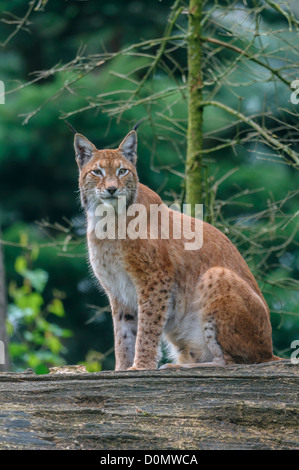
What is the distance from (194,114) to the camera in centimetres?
761

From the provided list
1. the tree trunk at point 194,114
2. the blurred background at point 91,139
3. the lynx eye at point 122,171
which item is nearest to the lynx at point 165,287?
the lynx eye at point 122,171

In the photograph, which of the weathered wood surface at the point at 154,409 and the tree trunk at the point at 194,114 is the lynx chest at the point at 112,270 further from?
the tree trunk at the point at 194,114

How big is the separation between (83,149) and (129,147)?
353 mm

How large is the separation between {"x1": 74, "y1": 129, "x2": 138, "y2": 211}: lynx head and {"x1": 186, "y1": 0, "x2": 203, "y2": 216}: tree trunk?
1240 millimetres

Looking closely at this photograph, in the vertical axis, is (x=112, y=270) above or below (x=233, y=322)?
above

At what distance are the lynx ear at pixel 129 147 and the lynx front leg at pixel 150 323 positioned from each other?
1004 mm

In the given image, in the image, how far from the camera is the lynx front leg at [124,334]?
6363 mm

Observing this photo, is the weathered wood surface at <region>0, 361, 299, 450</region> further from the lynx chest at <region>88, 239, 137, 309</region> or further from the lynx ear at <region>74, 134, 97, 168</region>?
the lynx ear at <region>74, 134, 97, 168</region>

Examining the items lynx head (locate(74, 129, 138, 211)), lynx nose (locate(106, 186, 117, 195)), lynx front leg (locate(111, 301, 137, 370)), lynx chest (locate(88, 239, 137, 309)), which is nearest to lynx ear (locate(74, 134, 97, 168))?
lynx head (locate(74, 129, 138, 211))

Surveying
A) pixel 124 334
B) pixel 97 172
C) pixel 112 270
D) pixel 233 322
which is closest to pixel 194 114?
pixel 97 172

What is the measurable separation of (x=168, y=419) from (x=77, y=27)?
1128 cm

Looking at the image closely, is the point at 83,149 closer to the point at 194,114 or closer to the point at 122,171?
the point at 122,171

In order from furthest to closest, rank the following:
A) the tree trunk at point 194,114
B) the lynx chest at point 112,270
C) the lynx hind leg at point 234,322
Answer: the tree trunk at point 194,114, the lynx chest at point 112,270, the lynx hind leg at point 234,322
